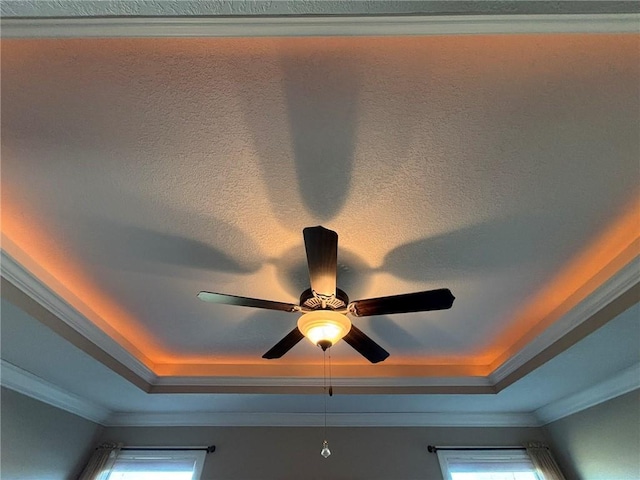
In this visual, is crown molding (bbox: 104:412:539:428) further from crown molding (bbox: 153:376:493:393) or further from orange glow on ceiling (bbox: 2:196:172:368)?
orange glow on ceiling (bbox: 2:196:172:368)

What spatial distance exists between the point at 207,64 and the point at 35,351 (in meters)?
2.20

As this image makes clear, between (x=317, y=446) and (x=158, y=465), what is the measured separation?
145cm

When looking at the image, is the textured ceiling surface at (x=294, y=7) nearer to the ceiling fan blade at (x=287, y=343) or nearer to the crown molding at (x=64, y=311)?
the crown molding at (x=64, y=311)

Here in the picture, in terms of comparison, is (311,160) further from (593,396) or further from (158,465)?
(158,465)

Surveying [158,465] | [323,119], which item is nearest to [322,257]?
[323,119]

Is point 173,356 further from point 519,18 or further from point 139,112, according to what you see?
point 519,18

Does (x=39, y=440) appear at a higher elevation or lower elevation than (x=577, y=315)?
lower

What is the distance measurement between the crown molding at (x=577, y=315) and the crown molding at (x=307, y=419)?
0.77 meters

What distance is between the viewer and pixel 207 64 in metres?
1.21

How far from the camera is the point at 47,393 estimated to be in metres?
2.77

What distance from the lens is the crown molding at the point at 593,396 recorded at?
2.46 meters

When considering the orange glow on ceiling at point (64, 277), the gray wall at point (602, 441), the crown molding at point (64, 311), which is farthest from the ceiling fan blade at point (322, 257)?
the gray wall at point (602, 441)

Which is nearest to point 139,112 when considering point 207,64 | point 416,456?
point 207,64

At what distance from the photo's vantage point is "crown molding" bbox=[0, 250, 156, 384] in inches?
69.9
